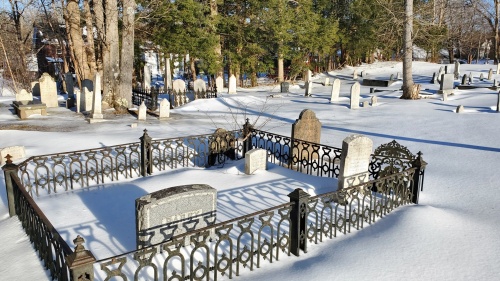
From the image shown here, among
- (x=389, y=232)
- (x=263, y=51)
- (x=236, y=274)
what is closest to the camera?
(x=236, y=274)

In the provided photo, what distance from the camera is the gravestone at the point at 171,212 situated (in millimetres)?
5570

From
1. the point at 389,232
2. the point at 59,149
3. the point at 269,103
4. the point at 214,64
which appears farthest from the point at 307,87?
the point at 389,232

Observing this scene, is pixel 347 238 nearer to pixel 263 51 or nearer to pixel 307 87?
pixel 307 87

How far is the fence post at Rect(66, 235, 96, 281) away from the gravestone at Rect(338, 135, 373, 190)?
18.8ft

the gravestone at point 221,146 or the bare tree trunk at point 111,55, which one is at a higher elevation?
the bare tree trunk at point 111,55

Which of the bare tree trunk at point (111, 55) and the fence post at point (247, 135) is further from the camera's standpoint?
the bare tree trunk at point (111, 55)

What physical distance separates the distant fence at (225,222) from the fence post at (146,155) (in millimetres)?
27

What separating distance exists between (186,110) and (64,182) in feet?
44.5

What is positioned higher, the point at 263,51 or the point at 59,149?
the point at 263,51

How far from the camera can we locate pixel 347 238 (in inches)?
250

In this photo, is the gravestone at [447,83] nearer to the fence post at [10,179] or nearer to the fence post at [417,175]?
the fence post at [417,175]

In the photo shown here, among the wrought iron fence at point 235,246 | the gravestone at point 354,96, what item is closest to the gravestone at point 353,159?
the wrought iron fence at point 235,246

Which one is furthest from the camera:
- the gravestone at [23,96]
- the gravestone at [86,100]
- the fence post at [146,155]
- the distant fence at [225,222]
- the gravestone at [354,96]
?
the gravestone at [354,96]

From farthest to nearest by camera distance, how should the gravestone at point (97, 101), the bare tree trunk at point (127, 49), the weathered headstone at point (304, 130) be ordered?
the bare tree trunk at point (127, 49) < the gravestone at point (97, 101) < the weathered headstone at point (304, 130)
